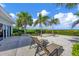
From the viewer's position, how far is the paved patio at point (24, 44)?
738 cm

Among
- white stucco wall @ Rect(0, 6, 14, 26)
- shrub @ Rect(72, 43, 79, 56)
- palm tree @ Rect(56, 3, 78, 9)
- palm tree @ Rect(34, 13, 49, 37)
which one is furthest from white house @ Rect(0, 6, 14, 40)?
shrub @ Rect(72, 43, 79, 56)

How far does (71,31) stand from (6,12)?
1.90 meters

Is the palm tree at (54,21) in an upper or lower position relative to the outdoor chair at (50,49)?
upper

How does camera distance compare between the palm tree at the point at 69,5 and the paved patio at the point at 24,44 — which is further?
the paved patio at the point at 24,44

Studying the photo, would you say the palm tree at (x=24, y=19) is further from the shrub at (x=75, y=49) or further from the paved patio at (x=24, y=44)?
the shrub at (x=75, y=49)

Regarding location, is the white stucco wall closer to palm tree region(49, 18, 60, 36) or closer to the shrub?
palm tree region(49, 18, 60, 36)

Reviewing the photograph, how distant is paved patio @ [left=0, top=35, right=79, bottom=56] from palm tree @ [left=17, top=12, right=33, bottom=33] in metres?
0.37

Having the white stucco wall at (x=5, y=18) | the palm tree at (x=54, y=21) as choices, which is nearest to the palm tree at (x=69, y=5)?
the palm tree at (x=54, y=21)

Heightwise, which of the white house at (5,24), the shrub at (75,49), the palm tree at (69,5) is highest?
the palm tree at (69,5)

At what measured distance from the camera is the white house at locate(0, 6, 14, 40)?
7.31m

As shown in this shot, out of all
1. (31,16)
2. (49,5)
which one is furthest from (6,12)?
(49,5)

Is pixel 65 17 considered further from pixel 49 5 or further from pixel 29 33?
pixel 29 33

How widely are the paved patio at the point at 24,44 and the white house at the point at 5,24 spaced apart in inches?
6.3

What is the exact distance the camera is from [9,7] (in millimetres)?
7324
